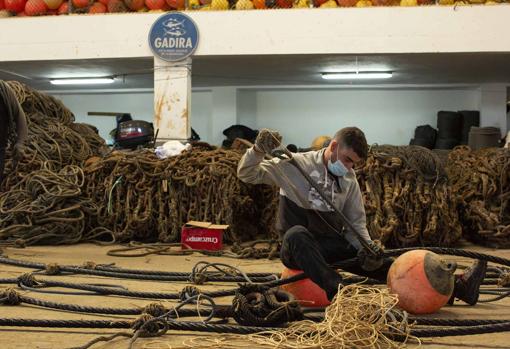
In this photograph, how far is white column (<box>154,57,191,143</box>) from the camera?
10.4 metres

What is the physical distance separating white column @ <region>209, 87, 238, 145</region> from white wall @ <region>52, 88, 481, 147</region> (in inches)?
1.6

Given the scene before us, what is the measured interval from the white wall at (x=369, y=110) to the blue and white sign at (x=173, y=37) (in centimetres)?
559

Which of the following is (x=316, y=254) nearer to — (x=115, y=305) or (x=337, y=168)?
(x=337, y=168)

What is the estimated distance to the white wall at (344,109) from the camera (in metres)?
15.4

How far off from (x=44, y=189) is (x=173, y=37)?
12.5ft

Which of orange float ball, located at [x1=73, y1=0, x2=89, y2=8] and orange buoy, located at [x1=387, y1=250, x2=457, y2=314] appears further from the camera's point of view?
orange float ball, located at [x1=73, y1=0, x2=89, y2=8]

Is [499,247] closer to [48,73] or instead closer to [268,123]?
[268,123]

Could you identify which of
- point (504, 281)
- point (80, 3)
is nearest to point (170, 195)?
point (504, 281)

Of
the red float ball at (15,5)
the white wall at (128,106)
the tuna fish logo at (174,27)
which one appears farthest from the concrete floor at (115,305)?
the white wall at (128,106)

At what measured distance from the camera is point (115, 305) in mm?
4363

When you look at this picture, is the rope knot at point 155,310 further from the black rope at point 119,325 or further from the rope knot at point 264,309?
the rope knot at point 264,309

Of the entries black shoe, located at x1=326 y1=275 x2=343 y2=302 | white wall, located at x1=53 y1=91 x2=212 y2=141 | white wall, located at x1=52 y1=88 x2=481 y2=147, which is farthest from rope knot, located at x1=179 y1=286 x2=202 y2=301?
white wall, located at x1=53 y1=91 x2=212 y2=141

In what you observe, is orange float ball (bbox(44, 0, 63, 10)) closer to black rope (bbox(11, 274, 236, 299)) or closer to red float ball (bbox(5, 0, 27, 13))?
red float ball (bbox(5, 0, 27, 13))

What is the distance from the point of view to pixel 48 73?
13523 mm
